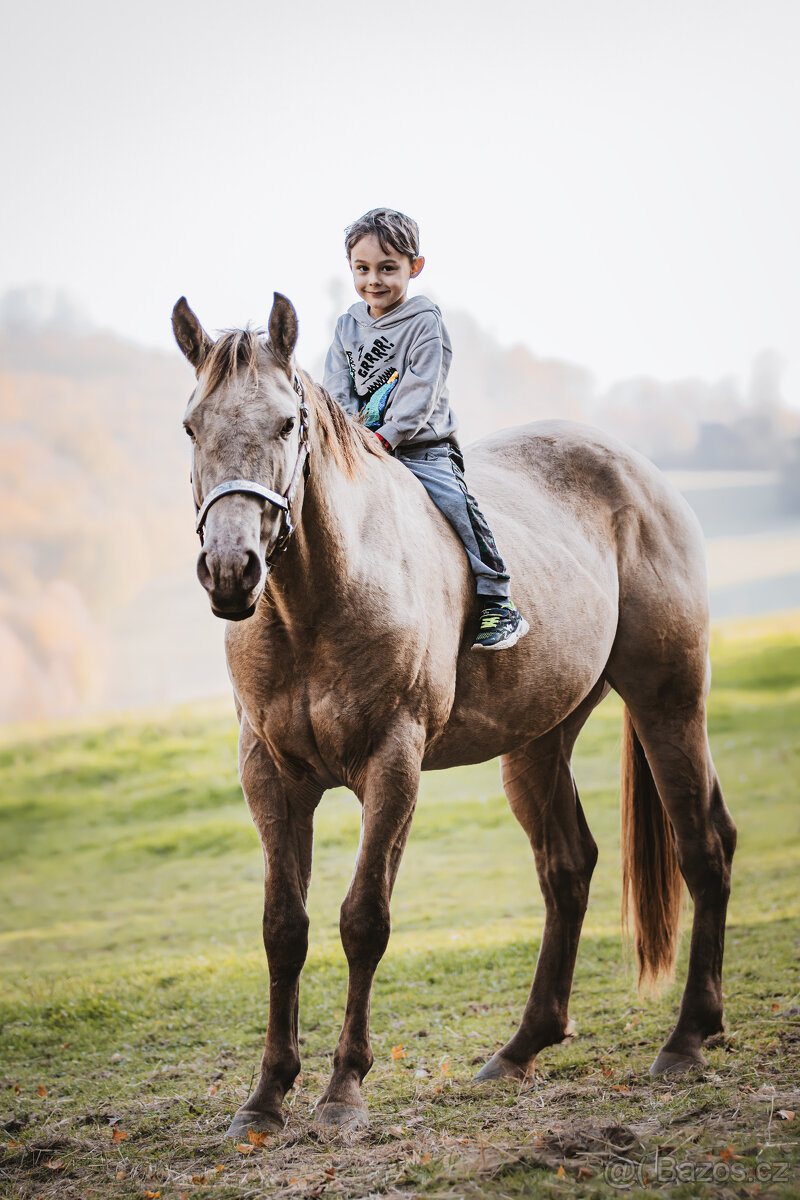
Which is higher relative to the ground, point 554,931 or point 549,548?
point 549,548

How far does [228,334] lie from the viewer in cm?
293

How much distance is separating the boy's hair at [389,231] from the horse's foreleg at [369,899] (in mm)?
1736

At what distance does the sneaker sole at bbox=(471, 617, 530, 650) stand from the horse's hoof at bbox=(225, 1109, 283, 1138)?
1.62 m

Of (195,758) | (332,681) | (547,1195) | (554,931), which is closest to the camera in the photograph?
(547,1195)

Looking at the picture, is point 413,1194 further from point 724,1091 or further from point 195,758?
point 195,758

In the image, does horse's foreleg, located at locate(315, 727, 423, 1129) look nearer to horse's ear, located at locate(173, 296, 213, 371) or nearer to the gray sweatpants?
the gray sweatpants

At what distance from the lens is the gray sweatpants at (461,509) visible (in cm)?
368

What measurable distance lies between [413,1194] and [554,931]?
1.89m

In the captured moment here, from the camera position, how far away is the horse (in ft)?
9.53

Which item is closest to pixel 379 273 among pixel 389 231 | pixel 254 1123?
pixel 389 231

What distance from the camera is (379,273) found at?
3832 mm

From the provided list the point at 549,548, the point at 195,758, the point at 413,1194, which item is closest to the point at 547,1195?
the point at 413,1194

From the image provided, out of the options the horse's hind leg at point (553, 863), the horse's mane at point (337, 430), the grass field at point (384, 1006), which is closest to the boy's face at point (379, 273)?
the horse's mane at point (337, 430)

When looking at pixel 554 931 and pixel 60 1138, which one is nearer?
pixel 60 1138
